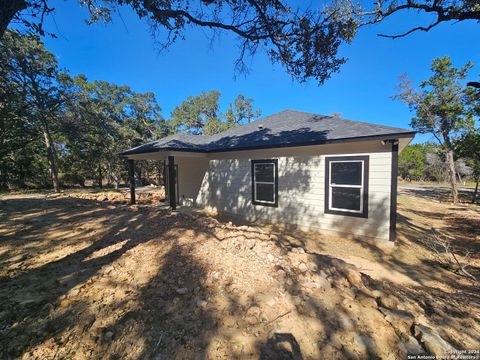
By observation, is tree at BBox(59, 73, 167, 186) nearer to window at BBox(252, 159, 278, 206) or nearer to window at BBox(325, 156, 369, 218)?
window at BBox(252, 159, 278, 206)

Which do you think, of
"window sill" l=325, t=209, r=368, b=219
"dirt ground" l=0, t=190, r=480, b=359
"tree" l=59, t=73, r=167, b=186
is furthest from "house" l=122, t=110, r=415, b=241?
"tree" l=59, t=73, r=167, b=186

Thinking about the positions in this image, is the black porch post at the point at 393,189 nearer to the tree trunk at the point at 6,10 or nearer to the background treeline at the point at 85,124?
the tree trunk at the point at 6,10

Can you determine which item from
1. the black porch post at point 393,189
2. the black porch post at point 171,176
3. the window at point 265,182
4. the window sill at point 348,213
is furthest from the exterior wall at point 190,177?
the black porch post at point 393,189

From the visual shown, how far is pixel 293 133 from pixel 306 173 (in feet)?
5.43

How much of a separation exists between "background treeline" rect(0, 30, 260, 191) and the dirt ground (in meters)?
7.96

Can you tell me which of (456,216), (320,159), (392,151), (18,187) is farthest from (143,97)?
(456,216)

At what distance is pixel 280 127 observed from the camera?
8.52 metres

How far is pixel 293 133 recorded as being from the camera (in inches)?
289

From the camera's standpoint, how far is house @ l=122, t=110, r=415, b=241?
539 centimetres

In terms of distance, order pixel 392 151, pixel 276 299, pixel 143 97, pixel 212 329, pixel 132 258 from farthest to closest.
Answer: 1. pixel 143 97
2. pixel 392 151
3. pixel 132 258
4. pixel 276 299
5. pixel 212 329

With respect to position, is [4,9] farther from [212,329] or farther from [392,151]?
[392,151]

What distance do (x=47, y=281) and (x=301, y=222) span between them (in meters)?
6.01

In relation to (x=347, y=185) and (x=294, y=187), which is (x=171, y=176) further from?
(x=347, y=185)

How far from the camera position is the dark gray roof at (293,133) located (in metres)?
5.51
